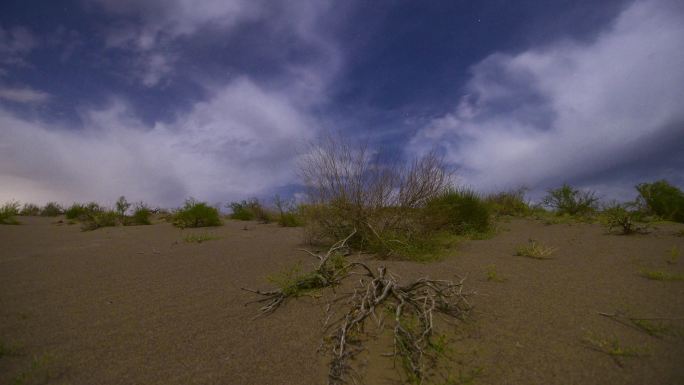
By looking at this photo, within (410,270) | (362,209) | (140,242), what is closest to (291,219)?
(140,242)

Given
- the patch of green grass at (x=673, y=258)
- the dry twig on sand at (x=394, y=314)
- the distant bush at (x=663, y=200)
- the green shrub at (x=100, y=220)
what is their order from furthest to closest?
1. the green shrub at (x=100, y=220)
2. the distant bush at (x=663, y=200)
3. the patch of green grass at (x=673, y=258)
4. the dry twig on sand at (x=394, y=314)

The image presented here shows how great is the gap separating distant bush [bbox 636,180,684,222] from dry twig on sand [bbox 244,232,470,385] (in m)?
8.89

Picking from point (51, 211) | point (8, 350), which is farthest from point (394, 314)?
point (51, 211)

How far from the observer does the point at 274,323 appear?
2.64 metres

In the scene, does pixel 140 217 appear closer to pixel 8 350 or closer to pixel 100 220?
pixel 100 220

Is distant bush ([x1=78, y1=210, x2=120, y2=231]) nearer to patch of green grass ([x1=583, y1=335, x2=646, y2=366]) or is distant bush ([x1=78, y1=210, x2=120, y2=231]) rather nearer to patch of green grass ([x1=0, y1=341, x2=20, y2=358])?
patch of green grass ([x1=0, y1=341, x2=20, y2=358])

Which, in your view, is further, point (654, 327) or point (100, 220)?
point (100, 220)

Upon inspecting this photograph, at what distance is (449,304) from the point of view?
2.55 m

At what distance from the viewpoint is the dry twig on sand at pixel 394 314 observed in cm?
196

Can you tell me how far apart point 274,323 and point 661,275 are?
3.80 meters

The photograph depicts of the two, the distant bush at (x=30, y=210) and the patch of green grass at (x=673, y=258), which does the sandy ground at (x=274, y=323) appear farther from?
the distant bush at (x=30, y=210)

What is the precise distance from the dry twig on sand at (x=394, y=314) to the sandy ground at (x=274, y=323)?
0.10 meters

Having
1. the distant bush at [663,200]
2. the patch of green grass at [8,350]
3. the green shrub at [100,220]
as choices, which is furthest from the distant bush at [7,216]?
the distant bush at [663,200]

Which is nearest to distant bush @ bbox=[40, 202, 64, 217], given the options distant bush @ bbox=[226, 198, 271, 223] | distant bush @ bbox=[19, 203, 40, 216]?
distant bush @ bbox=[19, 203, 40, 216]
